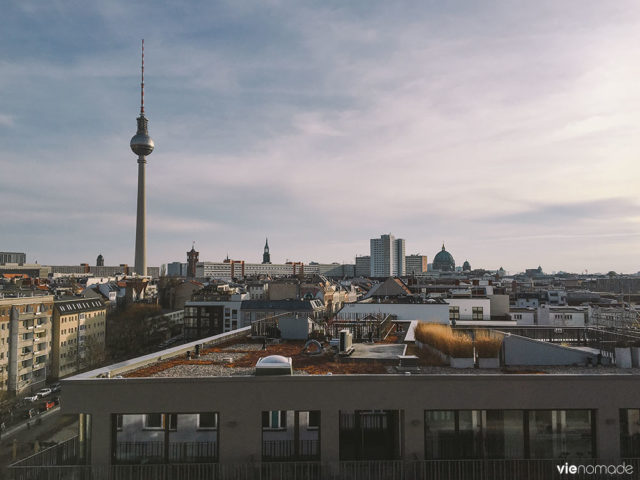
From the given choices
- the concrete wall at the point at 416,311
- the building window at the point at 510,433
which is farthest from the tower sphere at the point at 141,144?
the building window at the point at 510,433

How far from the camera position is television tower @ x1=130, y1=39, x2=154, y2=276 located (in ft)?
474

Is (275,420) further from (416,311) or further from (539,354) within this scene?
(416,311)

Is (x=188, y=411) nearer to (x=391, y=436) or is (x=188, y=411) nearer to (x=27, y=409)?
(x=391, y=436)

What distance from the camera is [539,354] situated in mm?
13711

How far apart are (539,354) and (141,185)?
488 ft

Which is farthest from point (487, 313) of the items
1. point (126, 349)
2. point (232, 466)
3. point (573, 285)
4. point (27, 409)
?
point (573, 285)

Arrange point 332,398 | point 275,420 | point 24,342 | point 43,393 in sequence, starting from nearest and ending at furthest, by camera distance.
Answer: point 332,398 → point 275,420 → point 43,393 → point 24,342

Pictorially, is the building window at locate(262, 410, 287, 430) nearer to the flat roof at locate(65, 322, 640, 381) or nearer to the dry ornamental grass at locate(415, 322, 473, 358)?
the flat roof at locate(65, 322, 640, 381)

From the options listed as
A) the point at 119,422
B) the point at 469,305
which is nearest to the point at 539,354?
the point at 119,422

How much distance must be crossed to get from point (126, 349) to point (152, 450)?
7382cm

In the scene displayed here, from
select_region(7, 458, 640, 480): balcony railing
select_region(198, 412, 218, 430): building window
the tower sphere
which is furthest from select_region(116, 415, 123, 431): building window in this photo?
the tower sphere

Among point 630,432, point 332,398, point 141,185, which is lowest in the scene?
point 630,432

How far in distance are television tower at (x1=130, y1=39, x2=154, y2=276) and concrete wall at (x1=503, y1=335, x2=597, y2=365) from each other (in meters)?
143

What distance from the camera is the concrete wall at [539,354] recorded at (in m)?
13.6
